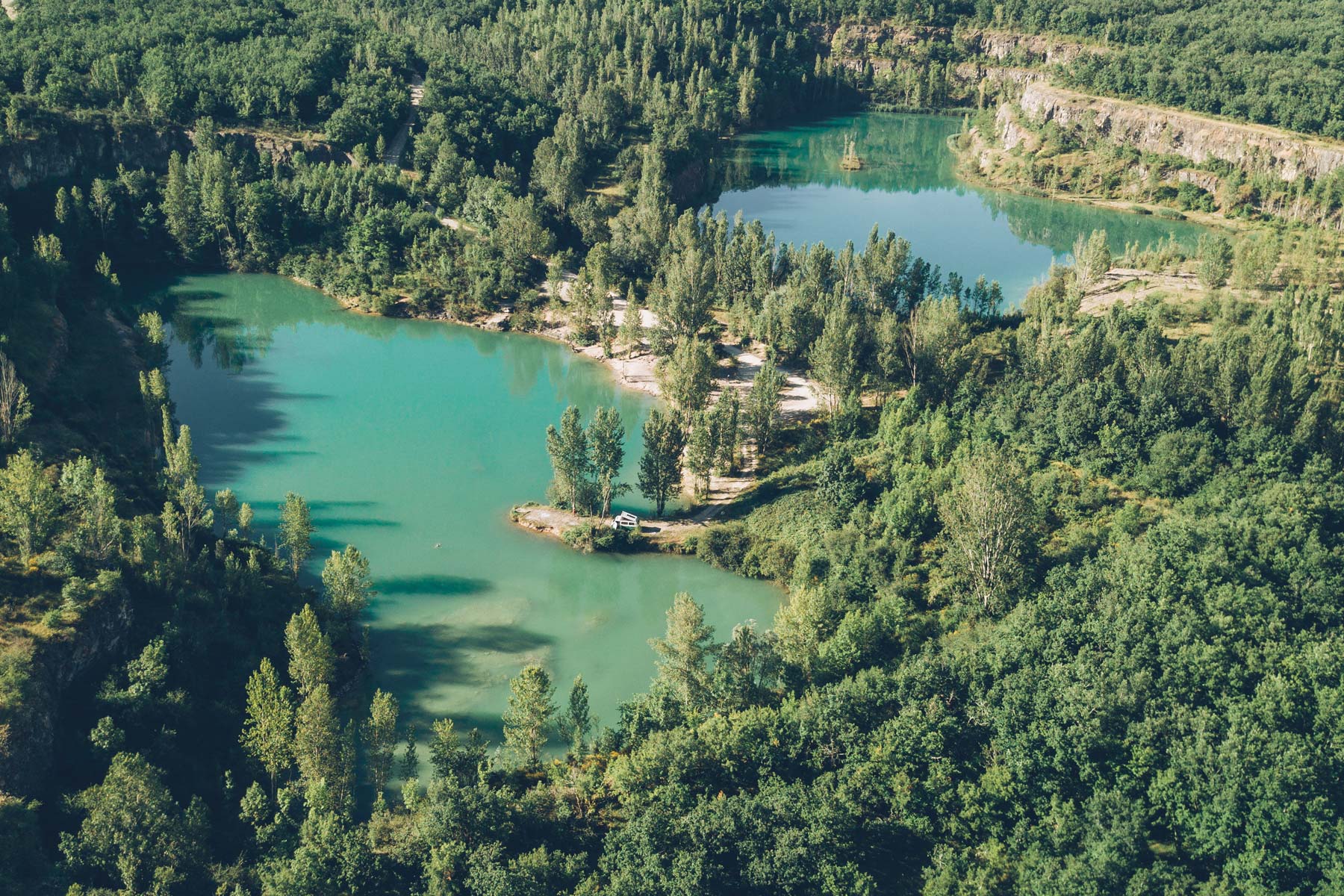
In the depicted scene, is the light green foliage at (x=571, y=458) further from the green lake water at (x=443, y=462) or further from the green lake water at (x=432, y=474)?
the green lake water at (x=443, y=462)

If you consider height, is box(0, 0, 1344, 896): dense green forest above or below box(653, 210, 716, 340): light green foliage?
below

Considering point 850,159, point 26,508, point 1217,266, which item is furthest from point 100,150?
point 1217,266

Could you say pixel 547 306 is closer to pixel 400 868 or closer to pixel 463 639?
pixel 463 639

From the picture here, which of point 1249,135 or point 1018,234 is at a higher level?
point 1249,135

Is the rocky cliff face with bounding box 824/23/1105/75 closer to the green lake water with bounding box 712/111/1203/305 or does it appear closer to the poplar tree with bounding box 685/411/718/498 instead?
the green lake water with bounding box 712/111/1203/305

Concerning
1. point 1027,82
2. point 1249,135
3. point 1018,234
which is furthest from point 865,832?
point 1027,82

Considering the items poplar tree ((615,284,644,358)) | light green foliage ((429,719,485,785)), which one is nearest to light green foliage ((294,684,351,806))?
light green foliage ((429,719,485,785))

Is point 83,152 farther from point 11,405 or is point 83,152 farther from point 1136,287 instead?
point 1136,287
